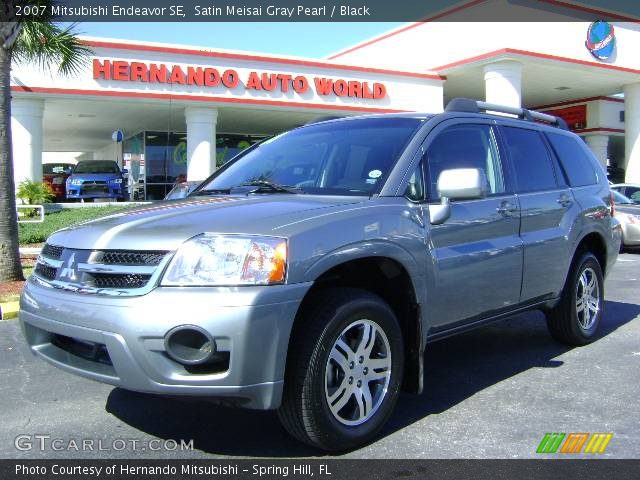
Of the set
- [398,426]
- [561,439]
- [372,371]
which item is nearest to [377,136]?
[372,371]

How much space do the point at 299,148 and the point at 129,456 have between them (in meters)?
2.28

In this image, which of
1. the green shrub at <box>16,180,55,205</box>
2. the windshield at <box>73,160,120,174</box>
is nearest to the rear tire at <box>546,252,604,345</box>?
the green shrub at <box>16,180,55,205</box>

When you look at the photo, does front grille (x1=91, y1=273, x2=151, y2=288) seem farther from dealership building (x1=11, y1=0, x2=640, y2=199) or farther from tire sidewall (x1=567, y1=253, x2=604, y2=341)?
dealership building (x1=11, y1=0, x2=640, y2=199)

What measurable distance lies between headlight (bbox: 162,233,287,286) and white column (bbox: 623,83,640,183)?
82.7 feet

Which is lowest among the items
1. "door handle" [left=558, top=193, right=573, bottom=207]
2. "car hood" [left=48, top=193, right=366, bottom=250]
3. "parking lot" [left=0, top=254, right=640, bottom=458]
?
"parking lot" [left=0, top=254, right=640, bottom=458]

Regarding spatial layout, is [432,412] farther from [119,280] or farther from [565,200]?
[565,200]

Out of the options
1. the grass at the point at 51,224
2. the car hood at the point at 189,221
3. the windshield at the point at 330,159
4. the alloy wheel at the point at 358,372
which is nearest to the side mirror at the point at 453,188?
the windshield at the point at 330,159

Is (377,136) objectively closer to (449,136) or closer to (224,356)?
(449,136)

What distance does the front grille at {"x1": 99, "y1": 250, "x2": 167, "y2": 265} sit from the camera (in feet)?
9.87

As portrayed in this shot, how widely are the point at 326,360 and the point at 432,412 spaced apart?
1163 mm

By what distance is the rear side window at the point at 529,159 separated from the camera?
4.80 m

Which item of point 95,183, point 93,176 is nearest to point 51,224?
point 95,183

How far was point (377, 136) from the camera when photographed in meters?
4.20

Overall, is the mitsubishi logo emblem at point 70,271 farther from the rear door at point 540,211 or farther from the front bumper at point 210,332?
the rear door at point 540,211
